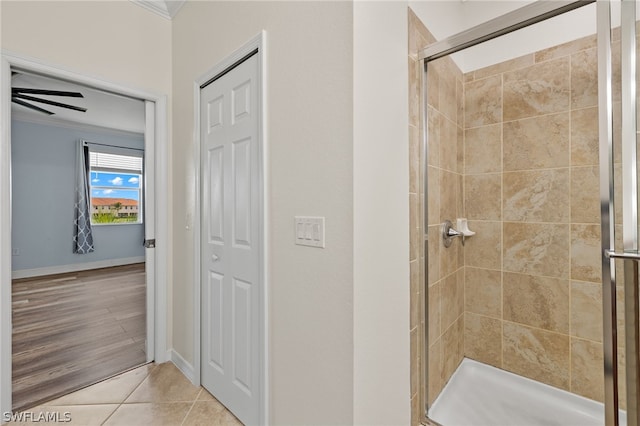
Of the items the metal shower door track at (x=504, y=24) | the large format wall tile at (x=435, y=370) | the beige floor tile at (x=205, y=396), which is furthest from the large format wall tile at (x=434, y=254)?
the beige floor tile at (x=205, y=396)

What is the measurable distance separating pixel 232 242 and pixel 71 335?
226cm

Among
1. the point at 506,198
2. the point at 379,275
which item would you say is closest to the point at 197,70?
the point at 379,275

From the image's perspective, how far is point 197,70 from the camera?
2.05 meters

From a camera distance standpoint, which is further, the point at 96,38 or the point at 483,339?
the point at 483,339

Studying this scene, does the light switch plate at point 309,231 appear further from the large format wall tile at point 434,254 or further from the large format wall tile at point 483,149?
the large format wall tile at point 483,149

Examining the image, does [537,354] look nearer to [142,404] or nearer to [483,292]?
[483,292]

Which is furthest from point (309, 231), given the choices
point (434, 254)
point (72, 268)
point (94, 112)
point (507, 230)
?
point (72, 268)

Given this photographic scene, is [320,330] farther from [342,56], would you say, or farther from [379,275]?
[342,56]

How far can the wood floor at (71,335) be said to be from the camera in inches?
80.2

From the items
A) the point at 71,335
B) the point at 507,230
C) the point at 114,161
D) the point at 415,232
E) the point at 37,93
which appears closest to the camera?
the point at 415,232

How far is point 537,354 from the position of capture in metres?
1.95

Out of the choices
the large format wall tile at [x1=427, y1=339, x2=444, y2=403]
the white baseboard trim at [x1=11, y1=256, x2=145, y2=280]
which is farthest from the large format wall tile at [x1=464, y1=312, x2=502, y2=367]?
the white baseboard trim at [x1=11, y1=256, x2=145, y2=280]

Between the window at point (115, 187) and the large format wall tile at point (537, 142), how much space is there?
6822mm

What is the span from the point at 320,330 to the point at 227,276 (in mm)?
805
